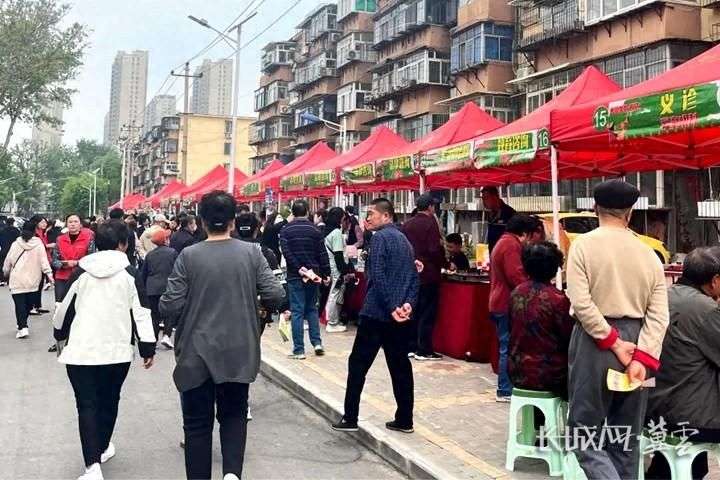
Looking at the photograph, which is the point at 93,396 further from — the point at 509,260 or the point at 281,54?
the point at 281,54

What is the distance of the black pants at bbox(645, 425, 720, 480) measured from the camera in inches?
140

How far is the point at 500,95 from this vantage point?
28.8 m

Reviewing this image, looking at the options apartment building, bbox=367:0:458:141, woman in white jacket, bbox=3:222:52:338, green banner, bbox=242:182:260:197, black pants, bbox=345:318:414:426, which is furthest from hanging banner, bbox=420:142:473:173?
apartment building, bbox=367:0:458:141

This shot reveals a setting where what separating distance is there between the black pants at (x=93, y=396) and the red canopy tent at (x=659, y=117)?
14.4 ft

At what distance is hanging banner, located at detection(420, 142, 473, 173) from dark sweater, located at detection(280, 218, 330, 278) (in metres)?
2.27

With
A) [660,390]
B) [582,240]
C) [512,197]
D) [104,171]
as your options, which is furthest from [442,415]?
[104,171]

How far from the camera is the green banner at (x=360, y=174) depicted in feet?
39.6

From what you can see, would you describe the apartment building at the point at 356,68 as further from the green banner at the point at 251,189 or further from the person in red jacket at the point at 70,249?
the person in red jacket at the point at 70,249

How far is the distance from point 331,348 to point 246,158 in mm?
78998

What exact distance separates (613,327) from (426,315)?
451 cm

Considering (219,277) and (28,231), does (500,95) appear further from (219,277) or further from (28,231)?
(219,277)

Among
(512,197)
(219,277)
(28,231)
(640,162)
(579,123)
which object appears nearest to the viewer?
(219,277)

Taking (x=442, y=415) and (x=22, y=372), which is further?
(x=22, y=372)

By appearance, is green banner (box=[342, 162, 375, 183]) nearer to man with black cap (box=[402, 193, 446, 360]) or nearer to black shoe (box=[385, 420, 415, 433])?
man with black cap (box=[402, 193, 446, 360])
